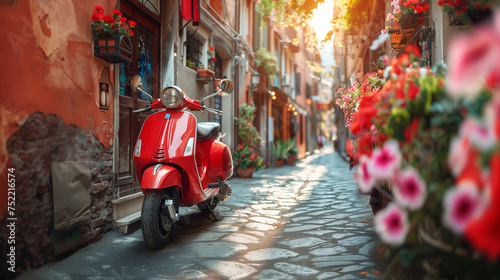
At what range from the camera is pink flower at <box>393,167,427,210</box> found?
154cm

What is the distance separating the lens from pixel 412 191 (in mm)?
1565

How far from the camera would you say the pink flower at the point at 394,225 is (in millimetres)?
1592

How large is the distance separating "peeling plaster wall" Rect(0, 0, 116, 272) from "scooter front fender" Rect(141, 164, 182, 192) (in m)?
0.72

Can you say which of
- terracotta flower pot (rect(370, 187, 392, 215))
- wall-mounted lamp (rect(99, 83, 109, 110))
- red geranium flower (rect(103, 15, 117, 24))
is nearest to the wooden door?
wall-mounted lamp (rect(99, 83, 109, 110))

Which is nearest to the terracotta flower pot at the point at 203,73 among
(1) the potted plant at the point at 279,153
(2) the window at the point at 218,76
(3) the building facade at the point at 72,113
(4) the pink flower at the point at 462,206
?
(3) the building facade at the point at 72,113

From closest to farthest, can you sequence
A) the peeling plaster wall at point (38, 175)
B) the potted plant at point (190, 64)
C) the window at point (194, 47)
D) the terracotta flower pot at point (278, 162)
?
the peeling plaster wall at point (38, 175) → the potted plant at point (190, 64) → the window at point (194, 47) → the terracotta flower pot at point (278, 162)

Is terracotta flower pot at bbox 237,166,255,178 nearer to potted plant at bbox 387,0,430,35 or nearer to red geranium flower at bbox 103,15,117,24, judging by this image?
potted plant at bbox 387,0,430,35

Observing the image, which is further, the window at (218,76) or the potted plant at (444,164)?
the window at (218,76)

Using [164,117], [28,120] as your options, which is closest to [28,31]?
[28,120]

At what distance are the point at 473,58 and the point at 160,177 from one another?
122 inches

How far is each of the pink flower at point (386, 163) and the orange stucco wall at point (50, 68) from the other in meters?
2.54

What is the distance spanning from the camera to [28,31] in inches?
127

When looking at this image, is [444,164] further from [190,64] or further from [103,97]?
[190,64]

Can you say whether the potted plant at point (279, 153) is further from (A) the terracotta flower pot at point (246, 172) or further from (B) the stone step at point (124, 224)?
(B) the stone step at point (124, 224)
